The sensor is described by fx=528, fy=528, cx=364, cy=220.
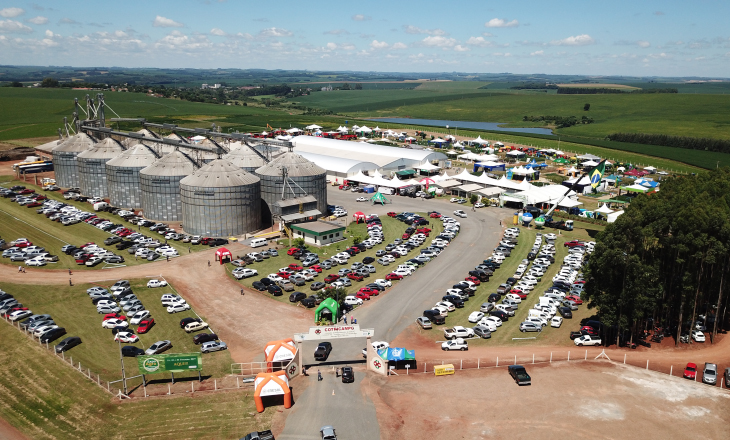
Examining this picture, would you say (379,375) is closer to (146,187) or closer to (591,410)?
(591,410)

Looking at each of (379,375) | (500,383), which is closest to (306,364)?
(379,375)

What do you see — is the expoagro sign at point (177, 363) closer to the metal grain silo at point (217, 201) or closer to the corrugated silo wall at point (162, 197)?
the metal grain silo at point (217, 201)

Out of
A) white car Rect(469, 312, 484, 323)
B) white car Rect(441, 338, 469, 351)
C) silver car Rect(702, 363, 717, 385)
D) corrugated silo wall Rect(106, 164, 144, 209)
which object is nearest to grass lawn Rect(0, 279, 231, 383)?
white car Rect(441, 338, 469, 351)

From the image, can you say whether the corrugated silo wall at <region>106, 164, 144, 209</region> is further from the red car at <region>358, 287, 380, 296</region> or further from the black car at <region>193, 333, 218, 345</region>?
the red car at <region>358, 287, 380, 296</region>

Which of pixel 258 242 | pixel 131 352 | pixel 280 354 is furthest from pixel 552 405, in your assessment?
pixel 258 242

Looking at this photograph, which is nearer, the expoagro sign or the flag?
the expoagro sign

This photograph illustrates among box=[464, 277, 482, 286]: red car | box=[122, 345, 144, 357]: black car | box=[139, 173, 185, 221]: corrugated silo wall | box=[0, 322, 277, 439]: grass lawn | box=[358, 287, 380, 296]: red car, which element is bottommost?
box=[0, 322, 277, 439]: grass lawn

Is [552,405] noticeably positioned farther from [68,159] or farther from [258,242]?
[68,159]
